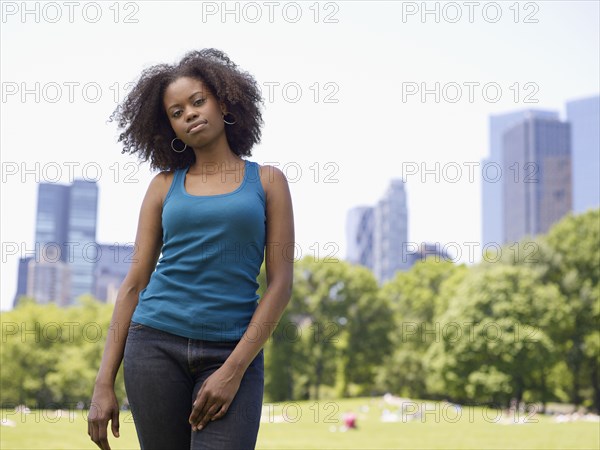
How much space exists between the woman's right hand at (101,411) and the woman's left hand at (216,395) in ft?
1.36

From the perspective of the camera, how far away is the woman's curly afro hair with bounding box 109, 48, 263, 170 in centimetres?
356

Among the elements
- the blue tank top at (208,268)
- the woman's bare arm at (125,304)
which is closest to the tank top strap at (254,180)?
the blue tank top at (208,268)

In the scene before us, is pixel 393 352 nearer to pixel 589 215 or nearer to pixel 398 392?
pixel 398 392

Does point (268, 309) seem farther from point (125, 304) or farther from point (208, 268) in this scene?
point (125, 304)

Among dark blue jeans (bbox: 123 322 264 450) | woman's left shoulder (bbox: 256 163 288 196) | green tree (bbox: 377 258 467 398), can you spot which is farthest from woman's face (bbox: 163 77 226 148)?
green tree (bbox: 377 258 467 398)

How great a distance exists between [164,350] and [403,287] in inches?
1827

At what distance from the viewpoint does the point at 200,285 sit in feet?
10.5

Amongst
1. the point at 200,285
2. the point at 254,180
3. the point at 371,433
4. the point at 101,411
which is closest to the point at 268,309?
the point at 200,285

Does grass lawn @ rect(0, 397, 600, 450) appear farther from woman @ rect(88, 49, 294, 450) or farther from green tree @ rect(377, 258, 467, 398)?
green tree @ rect(377, 258, 467, 398)

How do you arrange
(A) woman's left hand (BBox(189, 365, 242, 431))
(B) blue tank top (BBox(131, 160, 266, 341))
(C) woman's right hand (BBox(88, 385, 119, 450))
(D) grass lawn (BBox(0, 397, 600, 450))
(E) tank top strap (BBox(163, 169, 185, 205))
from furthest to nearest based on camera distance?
(D) grass lawn (BBox(0, 397, 600, 450)) → (E) tank top strap (BBox(163, 169, 185, 205)) → (C) woman's right hand (BBox(88, 385, 119, 450)) → (B) blue tank top (BBox(131, 160, 266, 341)) → (A) woman's left hand (BBox(189, 365, 242, 431))

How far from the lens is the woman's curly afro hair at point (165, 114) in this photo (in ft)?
11.7

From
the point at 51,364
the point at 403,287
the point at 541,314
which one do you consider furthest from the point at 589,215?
the point at 51,364

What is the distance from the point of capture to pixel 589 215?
1570 inches

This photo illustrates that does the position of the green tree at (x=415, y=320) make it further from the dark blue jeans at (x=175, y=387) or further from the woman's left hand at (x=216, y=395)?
the woman's left hand at (x=216, y=395)
